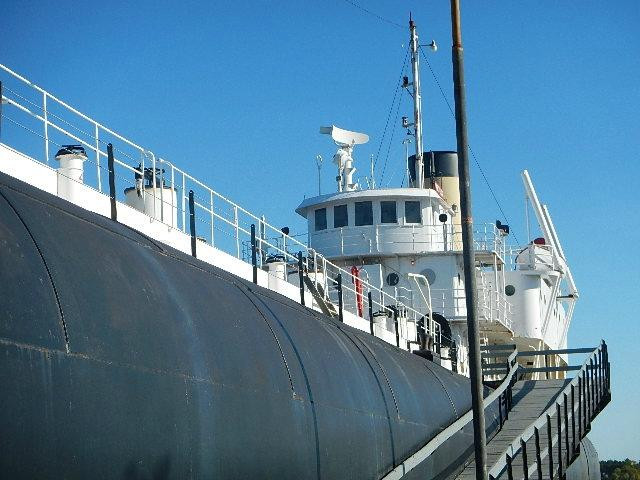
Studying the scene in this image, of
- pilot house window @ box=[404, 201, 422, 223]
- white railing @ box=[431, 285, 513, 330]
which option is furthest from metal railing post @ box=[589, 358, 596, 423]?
pilot house window @ box=[404, 201, 422, 223]

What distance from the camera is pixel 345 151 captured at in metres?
38.8

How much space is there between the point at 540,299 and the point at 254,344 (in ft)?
97.1

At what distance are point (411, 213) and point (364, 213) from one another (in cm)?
155

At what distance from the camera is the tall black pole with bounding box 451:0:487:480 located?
11.2 m

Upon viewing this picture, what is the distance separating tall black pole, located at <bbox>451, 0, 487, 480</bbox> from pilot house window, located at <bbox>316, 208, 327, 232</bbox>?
81.9 ft

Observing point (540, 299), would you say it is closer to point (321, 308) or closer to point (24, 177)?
point (321, 308)

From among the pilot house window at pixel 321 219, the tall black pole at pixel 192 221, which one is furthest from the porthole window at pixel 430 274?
the tall black pole at pixel 192 221

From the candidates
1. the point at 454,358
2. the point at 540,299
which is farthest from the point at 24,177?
the point at 540,299

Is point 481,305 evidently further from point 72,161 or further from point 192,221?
point 72,161

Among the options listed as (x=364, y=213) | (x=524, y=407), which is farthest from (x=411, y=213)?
(x=524, y=407)

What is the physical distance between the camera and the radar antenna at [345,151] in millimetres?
37969

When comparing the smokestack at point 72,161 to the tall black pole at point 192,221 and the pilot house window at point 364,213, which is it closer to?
the tall black pole at point 192,221

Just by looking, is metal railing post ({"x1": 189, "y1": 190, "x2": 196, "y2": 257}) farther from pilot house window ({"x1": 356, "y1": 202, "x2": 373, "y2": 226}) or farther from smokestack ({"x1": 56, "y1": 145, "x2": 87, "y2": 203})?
pilot house window ({"x1": 356, "y1": 202, "x2": 373, "y2": 226})

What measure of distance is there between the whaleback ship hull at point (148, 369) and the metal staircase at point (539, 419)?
3.15 meters
